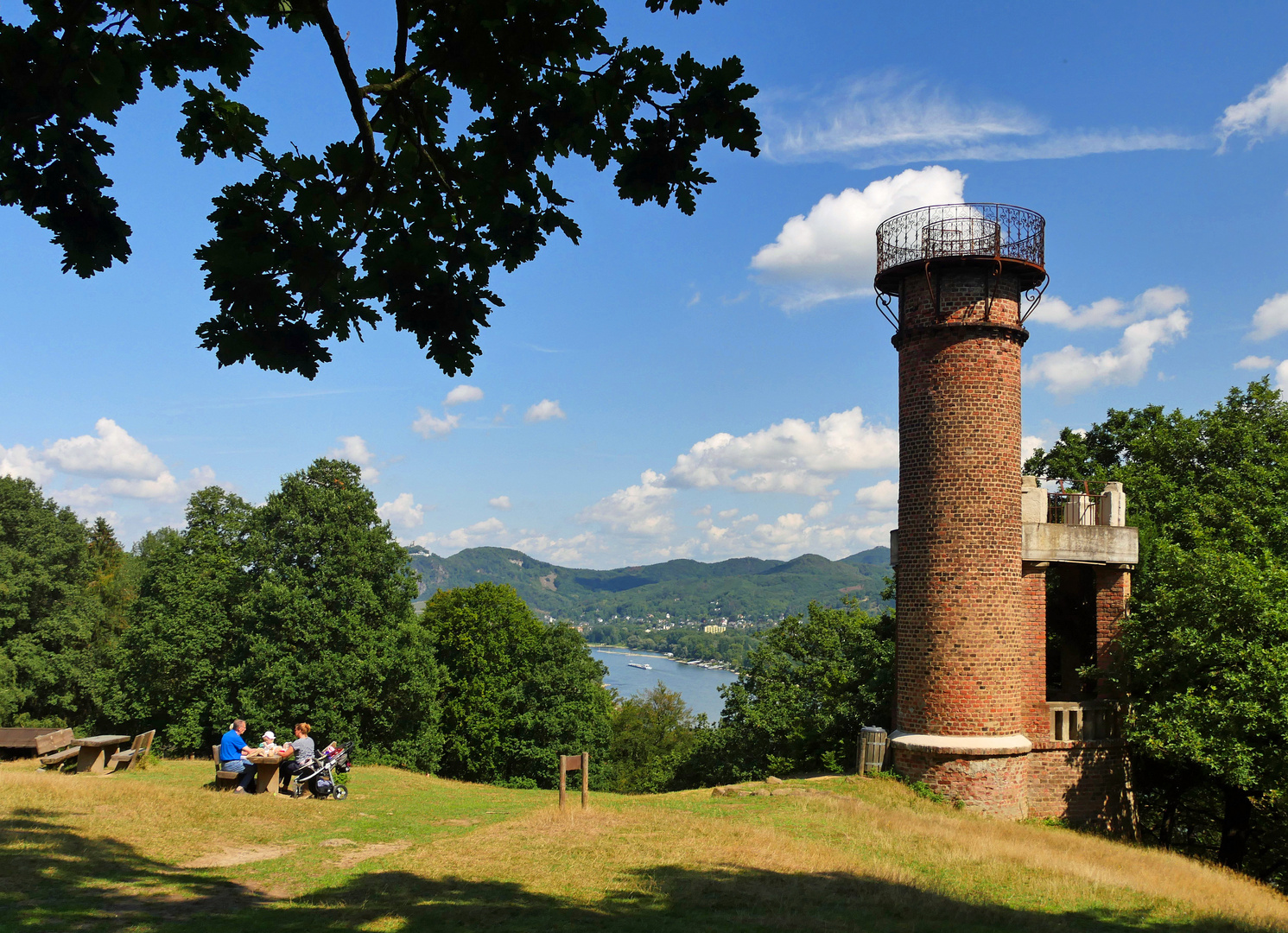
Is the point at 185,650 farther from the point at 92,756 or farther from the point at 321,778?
the point at 321,778

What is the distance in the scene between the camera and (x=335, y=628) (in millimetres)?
26484

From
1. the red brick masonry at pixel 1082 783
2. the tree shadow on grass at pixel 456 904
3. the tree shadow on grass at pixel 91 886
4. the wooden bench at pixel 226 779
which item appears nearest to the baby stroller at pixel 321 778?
the wooden bench at pixel 226 779

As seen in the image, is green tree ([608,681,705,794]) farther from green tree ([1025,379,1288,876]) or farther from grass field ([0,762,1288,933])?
grass field ([0,762,1288,933])

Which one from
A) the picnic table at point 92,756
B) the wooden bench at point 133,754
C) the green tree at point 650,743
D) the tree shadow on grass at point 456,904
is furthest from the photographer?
the green tree at point 650,743

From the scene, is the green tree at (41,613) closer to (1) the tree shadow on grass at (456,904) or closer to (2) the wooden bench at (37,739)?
(2) the wooden bench at (37,739)

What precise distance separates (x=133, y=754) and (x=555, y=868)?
982 cm

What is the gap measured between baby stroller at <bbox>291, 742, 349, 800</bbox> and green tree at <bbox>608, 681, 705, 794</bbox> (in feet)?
93.5

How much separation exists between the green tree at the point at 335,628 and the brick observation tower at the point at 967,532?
16.8m

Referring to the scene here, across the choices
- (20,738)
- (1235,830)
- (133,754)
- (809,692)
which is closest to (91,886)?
(133,754)

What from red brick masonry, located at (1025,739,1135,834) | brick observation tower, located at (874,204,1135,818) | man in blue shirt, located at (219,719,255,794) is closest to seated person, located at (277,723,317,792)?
man in blue shirt, located at (219,719,255,794)

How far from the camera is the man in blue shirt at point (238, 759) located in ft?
44.4

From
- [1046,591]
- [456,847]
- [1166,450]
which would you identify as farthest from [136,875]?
[1166,450]

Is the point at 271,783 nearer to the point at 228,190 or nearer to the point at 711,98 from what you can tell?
the point at 228,190

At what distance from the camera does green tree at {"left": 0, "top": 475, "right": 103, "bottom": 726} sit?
104 ft
